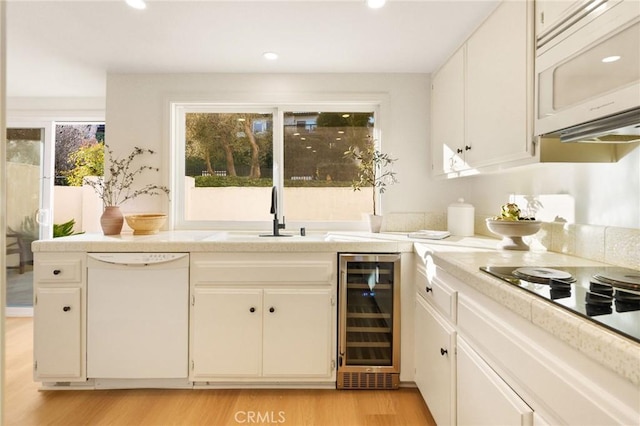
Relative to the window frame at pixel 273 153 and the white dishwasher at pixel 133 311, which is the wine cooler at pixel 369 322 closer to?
the window frame at pixel 273 153

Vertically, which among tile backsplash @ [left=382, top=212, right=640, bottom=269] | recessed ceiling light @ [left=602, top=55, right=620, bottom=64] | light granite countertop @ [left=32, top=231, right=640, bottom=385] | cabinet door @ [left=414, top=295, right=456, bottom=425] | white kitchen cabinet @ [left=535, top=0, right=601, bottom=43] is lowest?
→ cabinet door @ [left=414, top=295, right=456, bottom=425]

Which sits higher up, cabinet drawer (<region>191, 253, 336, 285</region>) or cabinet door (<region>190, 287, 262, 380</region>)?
cabinet drawer (<region>191, 253, 336, 285</region>)

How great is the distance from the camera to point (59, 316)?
2033 mm

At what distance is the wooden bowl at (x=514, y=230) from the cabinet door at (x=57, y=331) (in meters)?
2.40

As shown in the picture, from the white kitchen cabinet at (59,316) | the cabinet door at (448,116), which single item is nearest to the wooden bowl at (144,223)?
the white kitchen cabinet at (59,316)

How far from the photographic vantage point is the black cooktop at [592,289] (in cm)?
76

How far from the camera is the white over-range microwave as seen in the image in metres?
0.95

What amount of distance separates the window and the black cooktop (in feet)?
5.49

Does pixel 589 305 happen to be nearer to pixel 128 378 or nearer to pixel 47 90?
pixel 128 378

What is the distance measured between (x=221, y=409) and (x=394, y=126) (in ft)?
7.40

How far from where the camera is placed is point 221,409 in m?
1.93

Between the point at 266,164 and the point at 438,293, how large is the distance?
1.74 metres

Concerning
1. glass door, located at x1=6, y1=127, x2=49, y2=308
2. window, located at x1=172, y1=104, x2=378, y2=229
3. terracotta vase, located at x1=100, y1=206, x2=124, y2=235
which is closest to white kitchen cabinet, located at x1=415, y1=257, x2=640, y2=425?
window, located at x1=172, y1=104, x2=378, y2=229

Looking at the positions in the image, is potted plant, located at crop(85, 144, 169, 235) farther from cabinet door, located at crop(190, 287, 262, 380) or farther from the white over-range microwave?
the white over-range microwave
